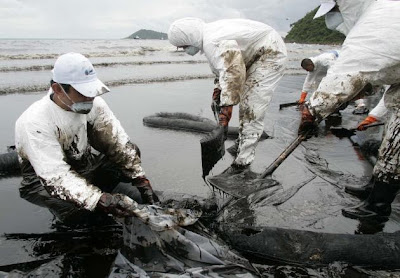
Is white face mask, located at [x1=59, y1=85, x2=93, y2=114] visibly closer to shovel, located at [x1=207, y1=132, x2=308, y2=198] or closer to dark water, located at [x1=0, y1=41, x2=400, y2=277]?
dark water, located at [x1=0, y1=41, x2=400, y2=277]

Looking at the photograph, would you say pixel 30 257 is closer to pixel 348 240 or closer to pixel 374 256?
pixel 348 240

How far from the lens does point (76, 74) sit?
7.43ft

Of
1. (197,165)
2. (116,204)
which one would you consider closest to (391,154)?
(116,204)

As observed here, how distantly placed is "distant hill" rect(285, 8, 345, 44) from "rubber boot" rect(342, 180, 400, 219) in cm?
5656

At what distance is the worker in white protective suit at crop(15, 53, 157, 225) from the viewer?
87.7 inches

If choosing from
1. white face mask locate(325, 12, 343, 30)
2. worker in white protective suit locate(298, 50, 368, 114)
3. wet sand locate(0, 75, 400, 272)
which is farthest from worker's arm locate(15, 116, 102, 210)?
worker in white protective suit locate(298, 50, 368, 114)

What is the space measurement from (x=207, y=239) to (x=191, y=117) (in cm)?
411

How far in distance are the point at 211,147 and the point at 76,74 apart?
58.9 inches

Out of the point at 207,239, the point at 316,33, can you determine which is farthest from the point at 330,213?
the point at 316,33

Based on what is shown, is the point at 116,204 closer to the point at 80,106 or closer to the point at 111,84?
the point at 80,106

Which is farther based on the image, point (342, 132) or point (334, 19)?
point (342, 132)

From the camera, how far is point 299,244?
2.30m

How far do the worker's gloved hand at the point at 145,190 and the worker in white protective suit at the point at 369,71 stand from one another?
4.73 ft

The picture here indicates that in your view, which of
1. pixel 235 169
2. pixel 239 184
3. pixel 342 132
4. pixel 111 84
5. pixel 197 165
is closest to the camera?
pixel 239 184
